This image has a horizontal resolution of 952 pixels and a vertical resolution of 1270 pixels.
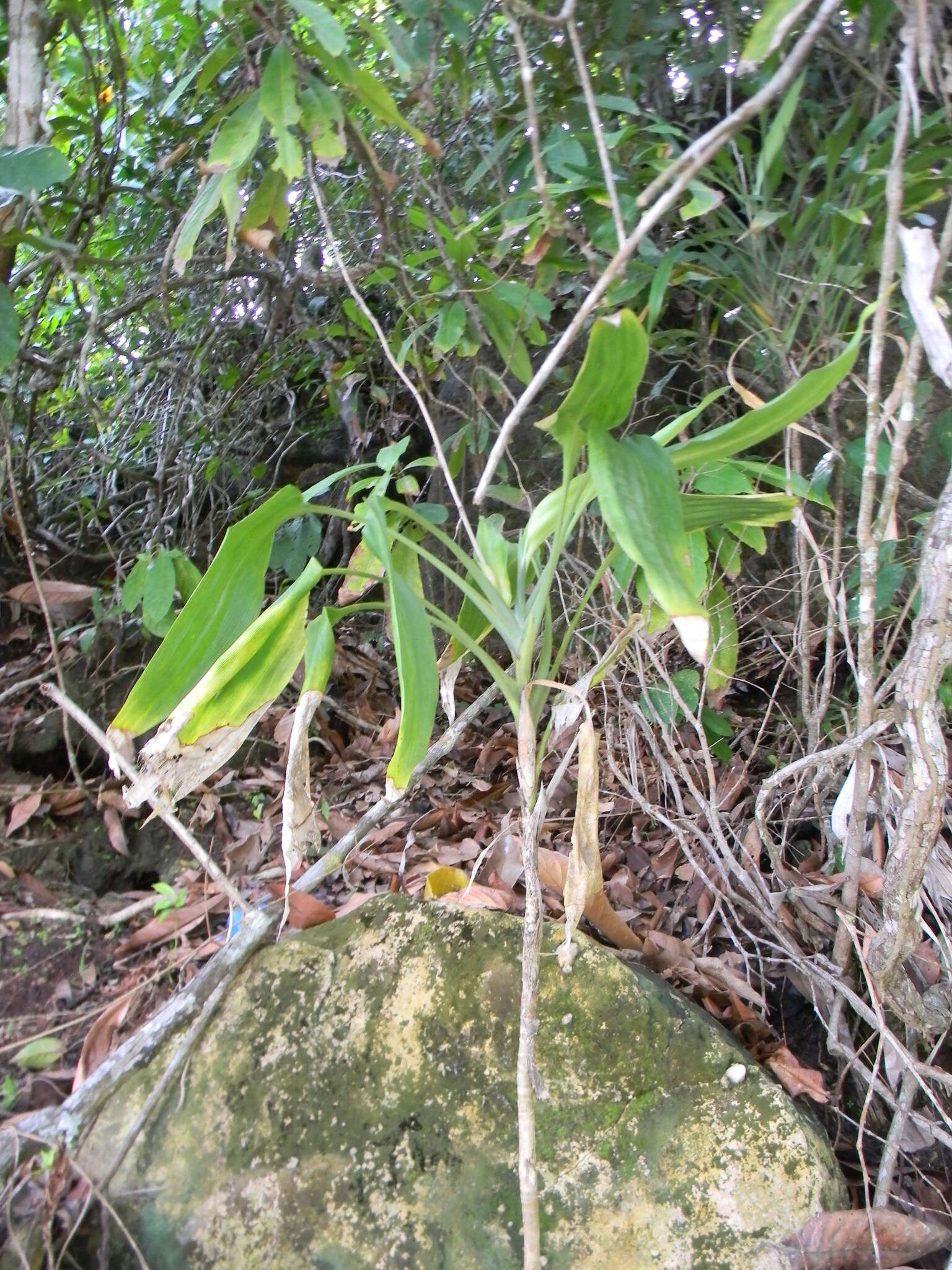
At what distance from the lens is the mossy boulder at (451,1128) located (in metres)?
1.04

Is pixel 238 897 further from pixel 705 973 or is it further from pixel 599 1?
pixel 599 1

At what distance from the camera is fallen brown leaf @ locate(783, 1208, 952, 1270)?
0.99 m

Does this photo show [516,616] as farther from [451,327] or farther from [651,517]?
[451,327]

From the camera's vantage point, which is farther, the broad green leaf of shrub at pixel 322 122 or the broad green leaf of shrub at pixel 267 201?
the broad green leaf of shrub at pixel 267 201

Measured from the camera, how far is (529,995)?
91 cm

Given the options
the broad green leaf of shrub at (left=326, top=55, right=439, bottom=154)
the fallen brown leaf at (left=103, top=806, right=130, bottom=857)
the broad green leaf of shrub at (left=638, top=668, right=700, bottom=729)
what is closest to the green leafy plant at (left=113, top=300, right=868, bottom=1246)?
the broad green leaf of shrub at (left=638, top=668, right=700, bottom=729)

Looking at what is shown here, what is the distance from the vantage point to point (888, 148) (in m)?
1.54

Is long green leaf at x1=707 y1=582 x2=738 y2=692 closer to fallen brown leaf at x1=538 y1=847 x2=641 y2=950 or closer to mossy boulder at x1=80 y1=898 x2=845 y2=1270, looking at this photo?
fallen brown leaf at x1=538 y1=847 x2=641 y2=950

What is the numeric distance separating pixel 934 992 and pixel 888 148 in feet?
4.88

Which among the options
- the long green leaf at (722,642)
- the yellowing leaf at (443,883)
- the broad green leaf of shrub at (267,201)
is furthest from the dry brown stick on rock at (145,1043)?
the broad green leaf of shrub at (267,201)

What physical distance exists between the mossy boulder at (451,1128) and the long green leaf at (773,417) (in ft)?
2.40

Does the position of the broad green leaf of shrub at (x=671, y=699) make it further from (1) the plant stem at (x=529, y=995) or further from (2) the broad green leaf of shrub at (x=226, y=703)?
(2) the broad green leaf of shrub at (x=226, y=703)

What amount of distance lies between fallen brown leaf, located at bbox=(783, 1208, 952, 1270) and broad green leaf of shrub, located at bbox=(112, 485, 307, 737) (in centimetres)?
101

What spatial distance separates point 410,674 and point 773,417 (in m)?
0.51
